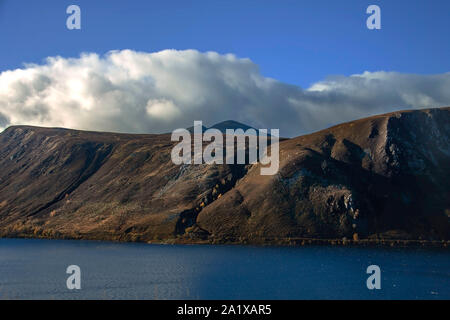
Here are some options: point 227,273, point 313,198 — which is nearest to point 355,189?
point 313,198

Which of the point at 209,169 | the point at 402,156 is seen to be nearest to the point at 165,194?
the point at 209,169

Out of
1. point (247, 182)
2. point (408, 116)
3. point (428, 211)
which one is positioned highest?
point (408, 116)

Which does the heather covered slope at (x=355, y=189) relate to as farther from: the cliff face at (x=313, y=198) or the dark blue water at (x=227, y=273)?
the dark blue water at (x=227, y=273)

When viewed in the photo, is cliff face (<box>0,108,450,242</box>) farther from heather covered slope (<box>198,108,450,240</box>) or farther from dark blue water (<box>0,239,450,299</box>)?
dark blue water (<box>0,239,450,299</box>)

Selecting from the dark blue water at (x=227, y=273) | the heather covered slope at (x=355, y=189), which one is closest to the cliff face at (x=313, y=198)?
the heather covered slope at (x=355, y=189)

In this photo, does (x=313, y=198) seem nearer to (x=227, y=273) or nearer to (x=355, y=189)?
(x=355, y=189)
